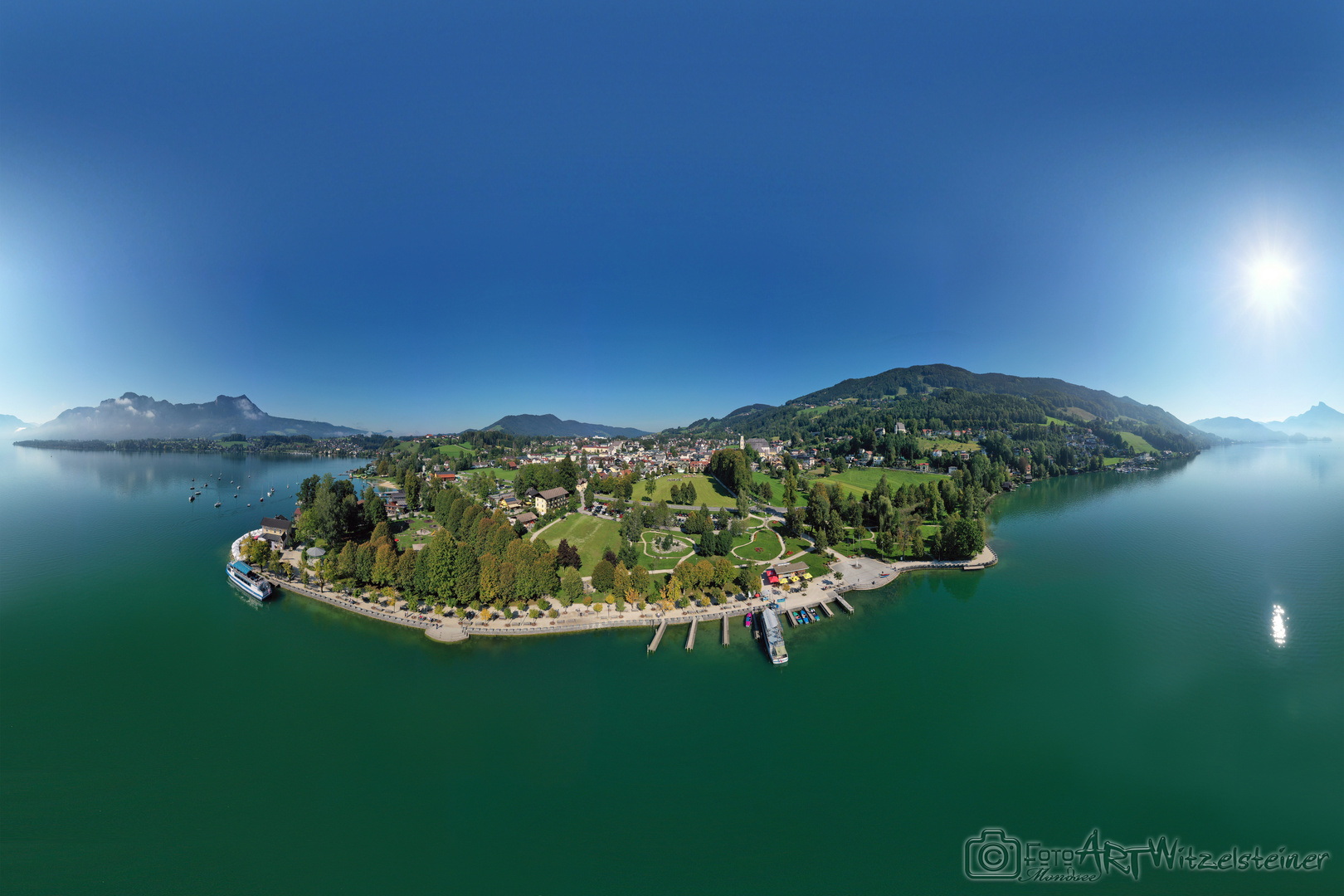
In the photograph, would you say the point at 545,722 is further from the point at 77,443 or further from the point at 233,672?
the point at 77,443

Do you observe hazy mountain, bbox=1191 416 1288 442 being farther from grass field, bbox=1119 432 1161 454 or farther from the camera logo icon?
the camera logo icon

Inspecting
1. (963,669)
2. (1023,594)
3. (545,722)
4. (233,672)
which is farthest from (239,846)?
(1023,594)

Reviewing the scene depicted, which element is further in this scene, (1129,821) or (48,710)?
(48,710)

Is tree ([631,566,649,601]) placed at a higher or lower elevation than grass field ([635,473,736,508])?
lower

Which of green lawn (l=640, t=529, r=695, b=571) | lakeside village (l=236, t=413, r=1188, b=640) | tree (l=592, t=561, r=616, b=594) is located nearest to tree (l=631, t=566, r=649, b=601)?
lakeside village (l=236, t=413, r=1188, b=640)

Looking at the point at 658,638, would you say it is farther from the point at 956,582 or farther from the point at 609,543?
the point at 956,582

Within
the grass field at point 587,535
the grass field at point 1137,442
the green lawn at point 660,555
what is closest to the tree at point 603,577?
the green lawn at point 660,555
